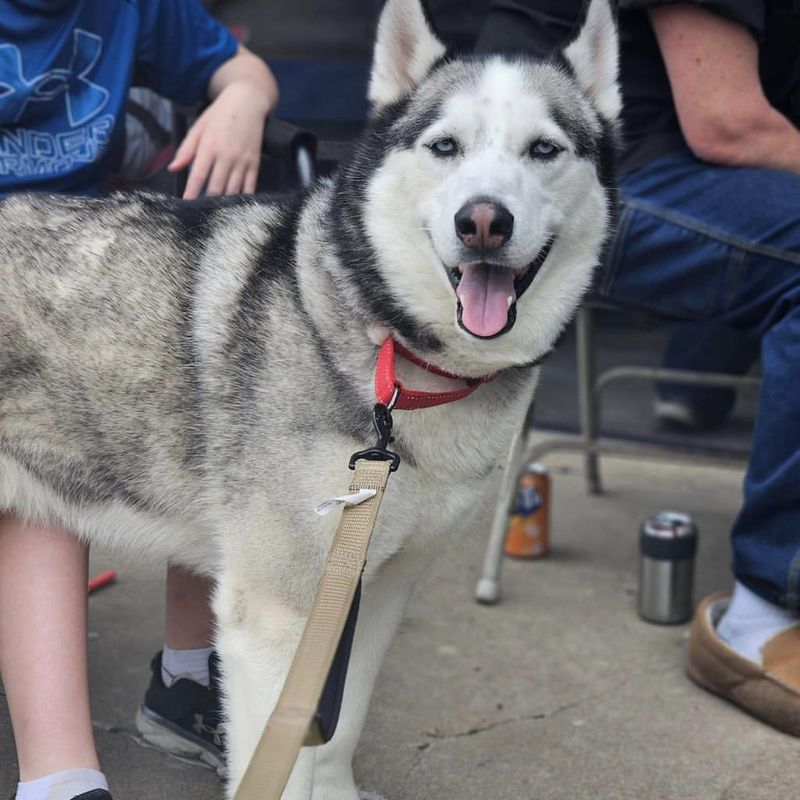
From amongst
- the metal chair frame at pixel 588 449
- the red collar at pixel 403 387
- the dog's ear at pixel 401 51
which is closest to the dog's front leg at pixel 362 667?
the red collar at pixel 403 387

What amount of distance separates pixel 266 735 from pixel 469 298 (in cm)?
81

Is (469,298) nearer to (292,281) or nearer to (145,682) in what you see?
(292,281)

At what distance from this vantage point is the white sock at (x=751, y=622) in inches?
104

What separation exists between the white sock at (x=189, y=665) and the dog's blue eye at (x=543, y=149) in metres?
1.27

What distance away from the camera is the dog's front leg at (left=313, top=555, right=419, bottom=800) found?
6.90 ft

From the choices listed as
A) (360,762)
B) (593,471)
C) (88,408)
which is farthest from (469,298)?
(593,471)

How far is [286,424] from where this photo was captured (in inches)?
76.2

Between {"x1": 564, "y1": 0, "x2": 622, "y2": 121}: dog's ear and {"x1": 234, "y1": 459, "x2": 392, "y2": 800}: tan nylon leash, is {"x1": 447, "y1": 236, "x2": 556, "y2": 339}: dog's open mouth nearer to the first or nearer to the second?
{"x1": 234, "y1": 459, "x2": 392, "y2": 800}: tan nylon leash

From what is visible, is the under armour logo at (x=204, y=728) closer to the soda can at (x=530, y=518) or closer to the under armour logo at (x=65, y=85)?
the under armour logo at (x=65, y=85)

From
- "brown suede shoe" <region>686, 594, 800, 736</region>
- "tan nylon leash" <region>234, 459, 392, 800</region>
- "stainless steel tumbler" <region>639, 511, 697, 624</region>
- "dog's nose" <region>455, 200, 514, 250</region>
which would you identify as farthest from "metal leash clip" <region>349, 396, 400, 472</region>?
"stainless steel tumbler" <region>639, 511, 697, 624</region>

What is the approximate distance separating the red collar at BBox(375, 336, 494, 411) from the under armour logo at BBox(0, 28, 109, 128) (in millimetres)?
970

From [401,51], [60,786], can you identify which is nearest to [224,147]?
[401,51]

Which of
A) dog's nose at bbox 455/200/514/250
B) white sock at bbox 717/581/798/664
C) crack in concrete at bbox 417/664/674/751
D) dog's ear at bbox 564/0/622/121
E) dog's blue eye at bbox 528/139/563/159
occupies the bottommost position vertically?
crack in concrete at bbox 417/664/674/751

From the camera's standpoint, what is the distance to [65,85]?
94.7 inches
